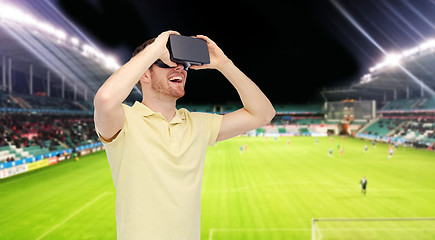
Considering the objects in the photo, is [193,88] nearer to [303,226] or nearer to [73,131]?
[73,131]

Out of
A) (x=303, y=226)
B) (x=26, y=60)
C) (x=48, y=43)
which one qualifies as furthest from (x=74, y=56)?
(x=303, y=226)

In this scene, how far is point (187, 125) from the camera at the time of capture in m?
1.96

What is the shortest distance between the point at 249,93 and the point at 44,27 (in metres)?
26.0

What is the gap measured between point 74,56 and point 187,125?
110 ft

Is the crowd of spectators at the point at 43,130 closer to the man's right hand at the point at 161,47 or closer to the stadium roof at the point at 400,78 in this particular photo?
the man's right hand at the point at 161,47

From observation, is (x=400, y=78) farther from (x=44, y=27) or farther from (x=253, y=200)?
(x=44, y=27)

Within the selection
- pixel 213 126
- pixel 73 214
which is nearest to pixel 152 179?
pixel 213 126

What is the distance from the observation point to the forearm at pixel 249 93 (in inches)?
82.0

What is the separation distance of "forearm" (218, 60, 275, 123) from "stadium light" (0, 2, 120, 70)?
22940mm

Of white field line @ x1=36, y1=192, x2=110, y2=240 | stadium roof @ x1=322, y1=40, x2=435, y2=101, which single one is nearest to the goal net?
white field line @ x1=36, y1=192, x2=110, y2=240

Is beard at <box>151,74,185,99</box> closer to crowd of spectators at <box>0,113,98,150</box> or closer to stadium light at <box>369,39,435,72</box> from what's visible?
crowd of spectators at <box>0,113,98,150</box>

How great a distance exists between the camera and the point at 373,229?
663 cm

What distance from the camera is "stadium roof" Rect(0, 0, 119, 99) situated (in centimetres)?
2184

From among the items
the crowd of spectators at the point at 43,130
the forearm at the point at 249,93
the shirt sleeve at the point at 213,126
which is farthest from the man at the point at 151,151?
the crowd of spectators at the point at 43,130
